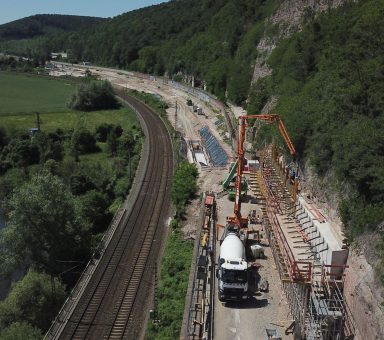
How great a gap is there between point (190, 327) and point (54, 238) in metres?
18.3

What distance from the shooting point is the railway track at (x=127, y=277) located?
32062 millimetres

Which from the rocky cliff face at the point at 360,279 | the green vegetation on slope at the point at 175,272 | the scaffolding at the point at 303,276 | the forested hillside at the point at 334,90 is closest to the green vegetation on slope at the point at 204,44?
the forested hillside at the point at 334,90

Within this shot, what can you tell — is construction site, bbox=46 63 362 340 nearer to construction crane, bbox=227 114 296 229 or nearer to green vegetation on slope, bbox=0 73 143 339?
construction crane, bbox=227 114 296 229

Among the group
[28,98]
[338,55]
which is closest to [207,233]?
[338,55]

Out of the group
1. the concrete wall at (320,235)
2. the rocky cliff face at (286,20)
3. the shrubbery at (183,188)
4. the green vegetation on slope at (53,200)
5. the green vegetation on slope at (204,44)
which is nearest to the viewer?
the concrete wall at (320,235)

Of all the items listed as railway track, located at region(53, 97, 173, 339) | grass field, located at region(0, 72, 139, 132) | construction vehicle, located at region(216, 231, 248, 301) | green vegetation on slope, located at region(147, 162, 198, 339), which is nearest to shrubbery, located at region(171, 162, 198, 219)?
green vegetation on slope, located at region(147, 162, 198, 339)

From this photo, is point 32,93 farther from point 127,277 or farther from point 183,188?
point 127,277

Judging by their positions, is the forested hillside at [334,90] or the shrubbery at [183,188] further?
the shrubbery at [183,188]

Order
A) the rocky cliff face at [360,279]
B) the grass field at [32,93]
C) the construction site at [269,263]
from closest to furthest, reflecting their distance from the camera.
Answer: the rocky cliff face at [360,279] < the construction site at [269,263] < the grass field at [32,93]

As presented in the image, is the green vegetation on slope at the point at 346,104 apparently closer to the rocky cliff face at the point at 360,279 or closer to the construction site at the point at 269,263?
A: the rocky cliff face at the point at 360,279

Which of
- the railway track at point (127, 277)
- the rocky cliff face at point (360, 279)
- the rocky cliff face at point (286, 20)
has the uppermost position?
the rocky cliff face at point (286, 20)

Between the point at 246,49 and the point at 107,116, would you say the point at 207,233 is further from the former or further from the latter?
the point at 107,116

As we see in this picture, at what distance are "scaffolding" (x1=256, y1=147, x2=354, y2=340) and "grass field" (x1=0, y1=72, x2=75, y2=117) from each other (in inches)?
3367

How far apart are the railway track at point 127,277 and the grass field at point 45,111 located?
1656 inches
